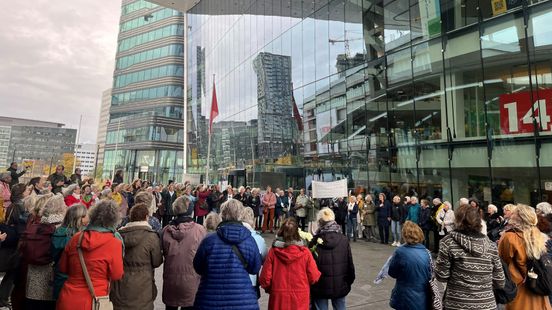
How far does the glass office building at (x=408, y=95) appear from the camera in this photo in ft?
39.0

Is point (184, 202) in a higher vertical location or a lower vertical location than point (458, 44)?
lower

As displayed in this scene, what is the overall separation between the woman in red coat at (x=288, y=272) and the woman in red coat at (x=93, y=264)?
153cm

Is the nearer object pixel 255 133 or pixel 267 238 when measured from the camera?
pixel 267 238

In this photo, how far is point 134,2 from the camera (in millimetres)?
66000

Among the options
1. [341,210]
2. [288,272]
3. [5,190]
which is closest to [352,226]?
[341,210]

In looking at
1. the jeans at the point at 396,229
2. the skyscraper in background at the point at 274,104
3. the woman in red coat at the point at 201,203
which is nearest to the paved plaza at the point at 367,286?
the jeans at the point at 396,229

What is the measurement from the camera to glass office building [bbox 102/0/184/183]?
5931cm

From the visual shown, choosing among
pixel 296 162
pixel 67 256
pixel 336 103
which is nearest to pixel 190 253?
pixel 67 256

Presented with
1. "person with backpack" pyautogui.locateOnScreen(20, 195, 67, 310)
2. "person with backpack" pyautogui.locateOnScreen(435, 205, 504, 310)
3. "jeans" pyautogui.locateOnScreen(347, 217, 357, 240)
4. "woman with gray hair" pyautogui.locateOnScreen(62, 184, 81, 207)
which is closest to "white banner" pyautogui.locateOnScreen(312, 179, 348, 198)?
"jeans" pyautogui.locateOnScreen(347, 217, 357, 240)

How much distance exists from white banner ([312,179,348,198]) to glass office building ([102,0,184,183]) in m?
50.0

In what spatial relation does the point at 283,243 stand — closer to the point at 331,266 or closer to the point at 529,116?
the point at 331,266

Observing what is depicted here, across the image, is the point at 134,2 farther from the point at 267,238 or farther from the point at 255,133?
the point at 267,238

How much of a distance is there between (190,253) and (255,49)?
91.5ft

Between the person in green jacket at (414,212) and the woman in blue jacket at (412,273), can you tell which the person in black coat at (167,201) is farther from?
the woman in blue jacket at (412,273)
